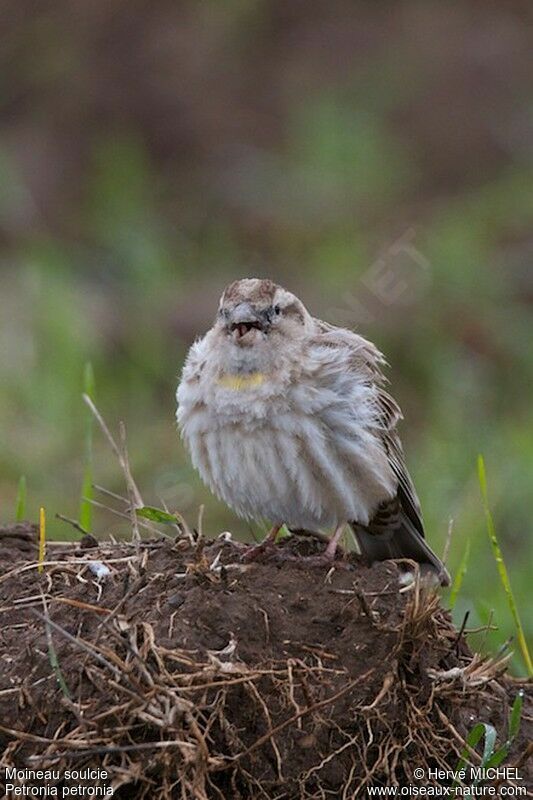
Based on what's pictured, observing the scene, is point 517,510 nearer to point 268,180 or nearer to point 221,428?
point 221,428

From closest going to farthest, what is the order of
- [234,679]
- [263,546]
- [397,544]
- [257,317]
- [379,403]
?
1. [234,679]
2. [263,546]
3. [257,317]
4. [379,403]
5. [397,544]

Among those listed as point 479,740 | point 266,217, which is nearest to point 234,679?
point 479,740

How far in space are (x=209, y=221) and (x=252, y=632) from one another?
11.2 meters

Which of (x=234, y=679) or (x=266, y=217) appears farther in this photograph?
(x=266, y=217)

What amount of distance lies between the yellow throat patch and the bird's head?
0.39ft

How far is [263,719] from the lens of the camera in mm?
4523

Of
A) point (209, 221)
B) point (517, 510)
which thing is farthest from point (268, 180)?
point (517, 510)

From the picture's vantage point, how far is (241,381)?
5695 mm

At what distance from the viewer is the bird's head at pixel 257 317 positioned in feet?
19.0

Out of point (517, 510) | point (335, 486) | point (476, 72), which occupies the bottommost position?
point (517, 510)

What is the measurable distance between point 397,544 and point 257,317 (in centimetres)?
106

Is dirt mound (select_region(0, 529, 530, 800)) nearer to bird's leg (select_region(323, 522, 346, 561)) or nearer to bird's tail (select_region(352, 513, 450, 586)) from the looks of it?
bird's leg (select_region(323, 522, 346, 561))

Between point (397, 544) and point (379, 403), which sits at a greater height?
point (379, 403)

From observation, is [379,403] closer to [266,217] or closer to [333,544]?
[333,544]
